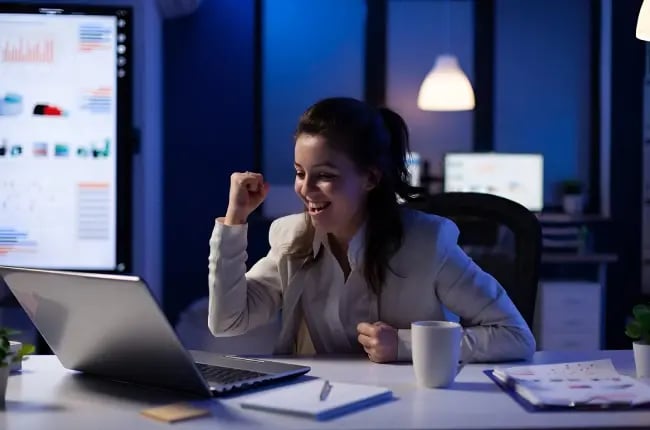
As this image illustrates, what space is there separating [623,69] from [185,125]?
2616mm

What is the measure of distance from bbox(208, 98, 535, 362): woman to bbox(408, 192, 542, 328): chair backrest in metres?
0.27

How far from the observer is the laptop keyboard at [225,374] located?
142 centimetres

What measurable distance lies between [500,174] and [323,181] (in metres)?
3.68

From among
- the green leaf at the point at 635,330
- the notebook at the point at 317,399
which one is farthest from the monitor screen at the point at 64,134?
the green leaf at the point at 635,330

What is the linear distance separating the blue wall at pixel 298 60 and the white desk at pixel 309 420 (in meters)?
3.93

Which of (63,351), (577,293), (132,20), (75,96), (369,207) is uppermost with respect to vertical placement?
(132,20)

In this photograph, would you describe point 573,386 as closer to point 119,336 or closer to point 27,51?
point 119,336

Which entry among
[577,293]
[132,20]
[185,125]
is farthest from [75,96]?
[577,293]

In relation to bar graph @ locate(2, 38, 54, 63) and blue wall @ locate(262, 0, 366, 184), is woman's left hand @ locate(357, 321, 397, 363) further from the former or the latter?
blue wall @ locate(262, 0, 366, 184)

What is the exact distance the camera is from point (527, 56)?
18.4 feet

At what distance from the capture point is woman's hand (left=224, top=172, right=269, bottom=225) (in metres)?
1.81

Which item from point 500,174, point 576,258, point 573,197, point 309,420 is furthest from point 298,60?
point 309,420

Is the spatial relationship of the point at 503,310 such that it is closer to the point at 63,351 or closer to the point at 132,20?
the point at 63,351

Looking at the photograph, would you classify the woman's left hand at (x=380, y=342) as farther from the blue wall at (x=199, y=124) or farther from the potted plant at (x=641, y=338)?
the blue wall at (x=199, y=124)
